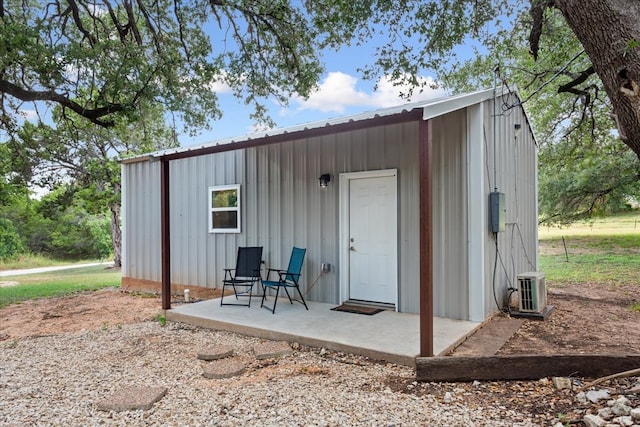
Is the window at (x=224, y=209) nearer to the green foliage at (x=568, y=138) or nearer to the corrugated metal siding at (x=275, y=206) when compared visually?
the corrugated metal siding at (x=275, y=206)

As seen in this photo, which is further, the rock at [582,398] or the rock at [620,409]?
the rock at [582,398]

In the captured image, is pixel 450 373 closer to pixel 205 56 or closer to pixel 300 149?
pixel 300 149

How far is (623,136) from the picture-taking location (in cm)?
251

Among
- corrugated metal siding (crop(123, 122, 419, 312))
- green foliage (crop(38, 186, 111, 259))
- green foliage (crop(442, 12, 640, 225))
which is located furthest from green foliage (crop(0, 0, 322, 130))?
green foliage (crop(38, 186, 111, 259))

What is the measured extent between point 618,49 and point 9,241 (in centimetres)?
2131

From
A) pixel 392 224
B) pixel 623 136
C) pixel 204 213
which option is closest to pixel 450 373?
pixel 623 136

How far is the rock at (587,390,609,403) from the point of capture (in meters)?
2.55

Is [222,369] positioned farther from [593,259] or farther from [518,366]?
[593,259]

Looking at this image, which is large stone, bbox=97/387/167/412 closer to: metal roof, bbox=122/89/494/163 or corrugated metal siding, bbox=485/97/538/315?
metal roof, bbox=122/89/494/163

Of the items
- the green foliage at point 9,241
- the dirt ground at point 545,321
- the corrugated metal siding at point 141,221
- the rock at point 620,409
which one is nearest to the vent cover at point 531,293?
the dirt ground at point 545,321

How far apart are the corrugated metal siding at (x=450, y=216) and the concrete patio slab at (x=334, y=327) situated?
→ 0.28 metres

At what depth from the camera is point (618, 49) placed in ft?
8.02

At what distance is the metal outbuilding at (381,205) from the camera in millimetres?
4641

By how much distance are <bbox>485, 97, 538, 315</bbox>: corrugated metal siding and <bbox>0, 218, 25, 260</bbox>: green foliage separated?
1914cm
